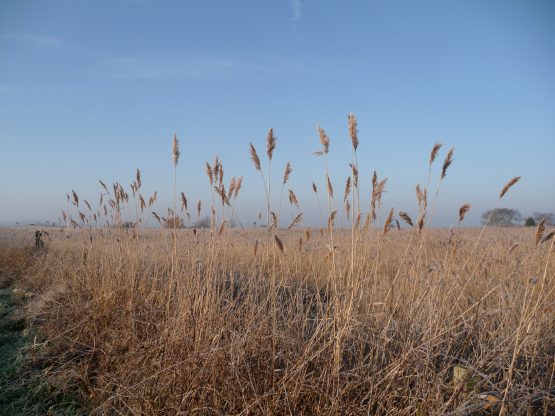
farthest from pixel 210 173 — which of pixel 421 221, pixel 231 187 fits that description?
pixel 421 221

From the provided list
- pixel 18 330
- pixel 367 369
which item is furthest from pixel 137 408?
pixel 18 330

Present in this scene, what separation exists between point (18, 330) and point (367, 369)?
363cm

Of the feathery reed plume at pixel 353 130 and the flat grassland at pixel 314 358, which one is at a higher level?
the feathery reed plume at pixel 353 130

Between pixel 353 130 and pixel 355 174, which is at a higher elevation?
pixel 353 130

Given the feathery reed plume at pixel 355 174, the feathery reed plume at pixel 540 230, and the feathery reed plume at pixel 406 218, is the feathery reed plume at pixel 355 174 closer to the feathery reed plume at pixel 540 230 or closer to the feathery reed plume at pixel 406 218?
the feathery reed plume at pixel 406 218

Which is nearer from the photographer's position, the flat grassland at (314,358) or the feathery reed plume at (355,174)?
the flat grassland at (314,358)

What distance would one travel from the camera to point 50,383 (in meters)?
2.57

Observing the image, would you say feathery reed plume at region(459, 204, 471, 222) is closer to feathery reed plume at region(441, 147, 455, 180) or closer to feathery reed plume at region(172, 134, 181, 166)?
feathery reed plume at region(441, 147, 455, 180)

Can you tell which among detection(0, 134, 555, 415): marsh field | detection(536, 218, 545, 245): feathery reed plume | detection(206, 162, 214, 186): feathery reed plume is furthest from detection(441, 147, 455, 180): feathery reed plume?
detection(206, 162, 214, 186): feathery reed plume

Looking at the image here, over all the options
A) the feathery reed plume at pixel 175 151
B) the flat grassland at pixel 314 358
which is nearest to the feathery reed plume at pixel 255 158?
the flat grassland at pixel 314 358

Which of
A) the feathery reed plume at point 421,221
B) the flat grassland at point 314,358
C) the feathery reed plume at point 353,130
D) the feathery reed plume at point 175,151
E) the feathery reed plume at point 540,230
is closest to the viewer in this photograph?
the flat grassland at point 314,358

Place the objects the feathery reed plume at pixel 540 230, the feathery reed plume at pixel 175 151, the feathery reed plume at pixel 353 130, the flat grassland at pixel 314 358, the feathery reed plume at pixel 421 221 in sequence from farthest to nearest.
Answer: the feathery reed plume at pixel 175 151 → the feathery reed plume at pixel 421 221 → the feathery reed plume at pixel 540 230 → the feathery reed plume at pixel 353 130 → the flat grassland at pixel 314 358

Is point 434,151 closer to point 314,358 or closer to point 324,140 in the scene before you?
point 324,140

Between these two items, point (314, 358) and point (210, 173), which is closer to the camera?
point (314, 358)
